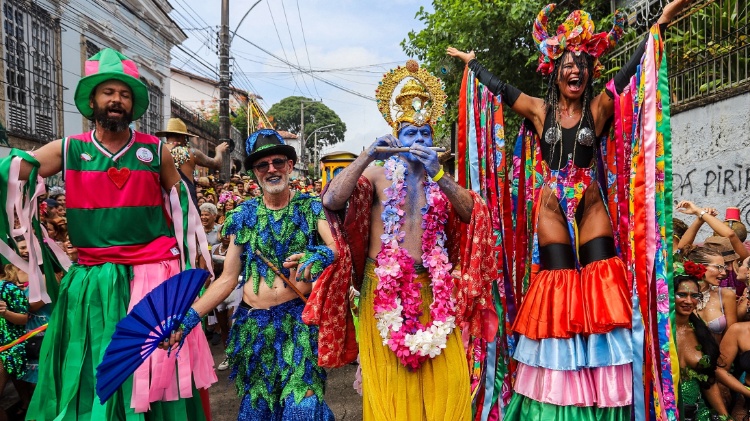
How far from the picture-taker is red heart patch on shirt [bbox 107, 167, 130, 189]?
9.46 feet

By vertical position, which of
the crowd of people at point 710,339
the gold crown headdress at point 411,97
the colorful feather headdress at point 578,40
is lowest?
the crowd of people at point 710,339

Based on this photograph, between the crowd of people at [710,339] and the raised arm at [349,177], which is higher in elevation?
the raised arm at [349,177]

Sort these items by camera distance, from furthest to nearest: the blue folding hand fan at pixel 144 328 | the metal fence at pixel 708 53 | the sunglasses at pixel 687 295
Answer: the metal fence at pixel 708 53 → the sunglasses at pixel 687 295 → the blue folding hand fan at pixel 144 328

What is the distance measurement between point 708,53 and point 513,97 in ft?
16.3

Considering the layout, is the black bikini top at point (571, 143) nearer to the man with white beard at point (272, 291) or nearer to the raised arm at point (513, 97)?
the raised arm at point (513, 97)

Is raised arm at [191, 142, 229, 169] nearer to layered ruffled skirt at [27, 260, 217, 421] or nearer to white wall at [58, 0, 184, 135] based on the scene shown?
layered ruffled skirt at [27, 260, 217, 421]

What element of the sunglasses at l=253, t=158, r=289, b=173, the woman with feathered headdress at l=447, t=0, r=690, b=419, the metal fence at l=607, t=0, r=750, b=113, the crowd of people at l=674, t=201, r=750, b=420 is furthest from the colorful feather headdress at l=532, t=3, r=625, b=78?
the metal fence at l=607, t=0, r=750, b=113

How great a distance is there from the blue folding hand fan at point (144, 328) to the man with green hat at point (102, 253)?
0.35m

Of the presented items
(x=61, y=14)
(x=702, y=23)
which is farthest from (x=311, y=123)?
(x=702, y=23)

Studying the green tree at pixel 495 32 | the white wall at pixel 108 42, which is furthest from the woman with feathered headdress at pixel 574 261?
→ the white wall at pixel 108 42

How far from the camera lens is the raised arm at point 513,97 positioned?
3.20 metres

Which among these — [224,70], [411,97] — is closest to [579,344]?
[411,97]

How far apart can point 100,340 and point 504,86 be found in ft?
8.69

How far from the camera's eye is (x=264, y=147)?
3.12 metres
